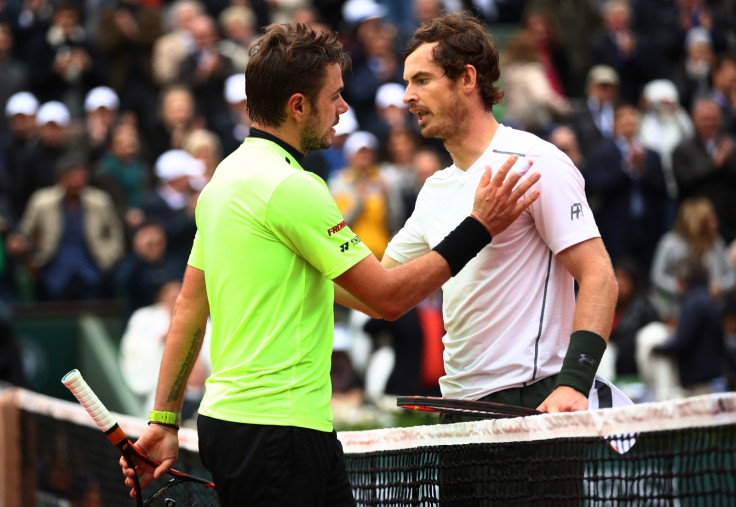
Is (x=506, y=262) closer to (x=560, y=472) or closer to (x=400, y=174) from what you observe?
(x=560, y=472)

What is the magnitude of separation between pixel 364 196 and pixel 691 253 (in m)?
3.11

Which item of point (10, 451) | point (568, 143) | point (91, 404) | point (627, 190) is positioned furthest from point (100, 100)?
point (91, 404)

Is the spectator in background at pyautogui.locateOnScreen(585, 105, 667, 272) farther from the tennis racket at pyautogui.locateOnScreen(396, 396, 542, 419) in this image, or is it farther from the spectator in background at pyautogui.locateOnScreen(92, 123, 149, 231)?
the tennis racket at pyautogui.locateOnScreen(396, 396, 542, 419)

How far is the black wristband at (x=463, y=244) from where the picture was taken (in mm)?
3924

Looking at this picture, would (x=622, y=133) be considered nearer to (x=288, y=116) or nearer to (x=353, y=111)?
(x=353, y=111)

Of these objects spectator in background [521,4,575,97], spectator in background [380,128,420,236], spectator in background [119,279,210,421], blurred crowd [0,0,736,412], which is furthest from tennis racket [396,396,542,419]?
spectator in background [521,4,575,97]

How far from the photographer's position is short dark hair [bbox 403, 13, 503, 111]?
4.43 metres

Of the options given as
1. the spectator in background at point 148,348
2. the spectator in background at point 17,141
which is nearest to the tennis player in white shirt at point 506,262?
the spectator in background at point 148,348

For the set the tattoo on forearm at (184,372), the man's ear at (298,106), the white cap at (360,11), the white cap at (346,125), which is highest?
the white cap at (360,11)

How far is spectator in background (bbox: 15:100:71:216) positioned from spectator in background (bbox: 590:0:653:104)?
21.0 ft

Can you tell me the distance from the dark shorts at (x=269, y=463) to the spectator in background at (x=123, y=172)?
9.38m

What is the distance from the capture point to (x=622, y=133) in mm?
12617

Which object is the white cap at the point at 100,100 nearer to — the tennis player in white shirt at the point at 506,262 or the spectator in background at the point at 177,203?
the spectator in background at the point at 177,203

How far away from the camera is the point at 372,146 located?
12422mm
